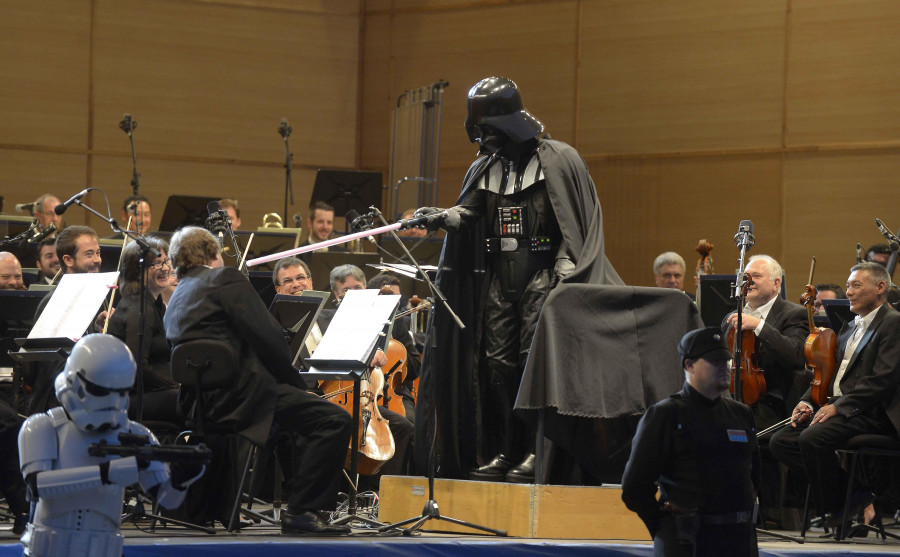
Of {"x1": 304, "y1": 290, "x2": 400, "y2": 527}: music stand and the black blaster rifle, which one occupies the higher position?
{"x1": 304, "y1": 290, "x2": 400, "y2": 527}: music stand

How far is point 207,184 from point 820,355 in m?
7.11

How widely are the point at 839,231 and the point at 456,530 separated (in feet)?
19.3

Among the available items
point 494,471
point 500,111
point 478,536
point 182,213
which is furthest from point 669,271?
point 182,213

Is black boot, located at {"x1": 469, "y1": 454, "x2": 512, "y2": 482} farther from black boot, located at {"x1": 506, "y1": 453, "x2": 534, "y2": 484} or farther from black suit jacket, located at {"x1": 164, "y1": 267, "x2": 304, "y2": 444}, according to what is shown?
black suit jacket, located at {"x1": 164, "y1": 267, "x2": 304, "y2": 444}

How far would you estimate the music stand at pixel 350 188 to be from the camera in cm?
986

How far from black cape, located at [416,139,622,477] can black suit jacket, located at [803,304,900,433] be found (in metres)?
1.49

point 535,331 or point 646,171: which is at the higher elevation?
Answer: point 646,171

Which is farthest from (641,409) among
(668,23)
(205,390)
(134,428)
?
(668,23)

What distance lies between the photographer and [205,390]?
15.5 ft

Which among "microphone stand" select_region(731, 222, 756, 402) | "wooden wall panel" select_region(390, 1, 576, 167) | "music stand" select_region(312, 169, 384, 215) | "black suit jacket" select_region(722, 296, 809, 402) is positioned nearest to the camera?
"microphone stand" select_region(731, 222, 756, 402)

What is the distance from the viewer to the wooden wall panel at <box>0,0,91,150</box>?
10.7 m

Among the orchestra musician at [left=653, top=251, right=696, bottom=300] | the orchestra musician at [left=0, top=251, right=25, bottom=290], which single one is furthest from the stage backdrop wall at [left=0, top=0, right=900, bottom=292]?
the orchestra musician at [left=0, top=251, right=25, bottom=290]

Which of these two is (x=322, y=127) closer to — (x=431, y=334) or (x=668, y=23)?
(x=668, y=23)

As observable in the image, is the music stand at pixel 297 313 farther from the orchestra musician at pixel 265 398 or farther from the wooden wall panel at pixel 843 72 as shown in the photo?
the wooden wall panel at pixel 843 72
